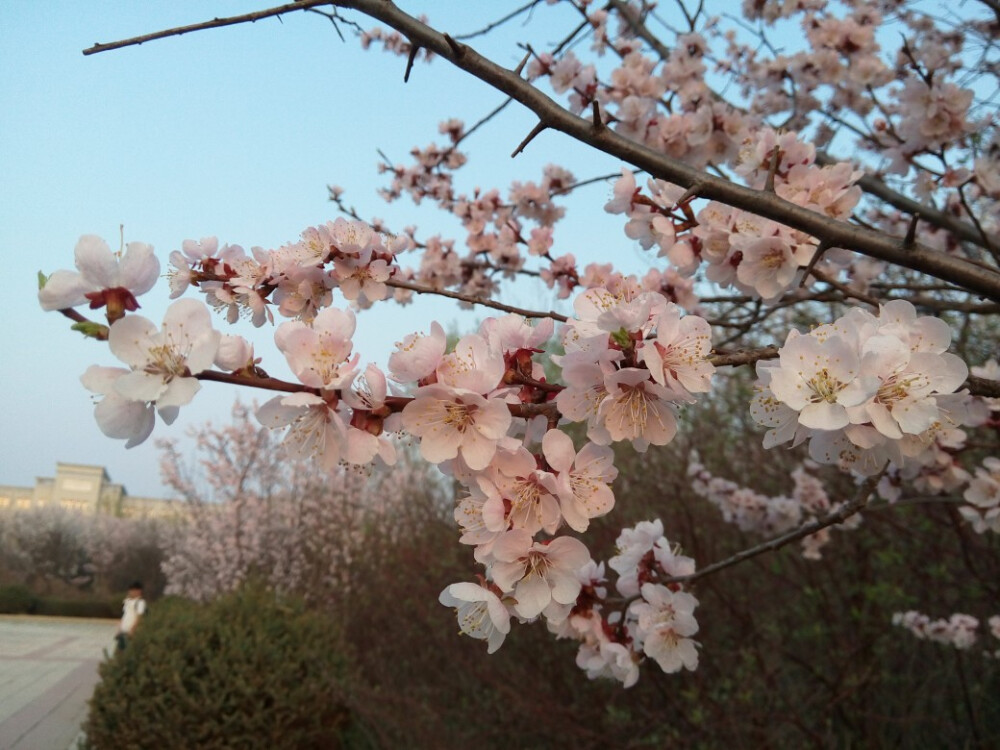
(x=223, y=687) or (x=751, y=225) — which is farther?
(x=223, y=687)

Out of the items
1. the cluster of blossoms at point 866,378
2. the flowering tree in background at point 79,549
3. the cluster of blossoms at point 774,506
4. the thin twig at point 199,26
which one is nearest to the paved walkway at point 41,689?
the cluster of blossoms at point 774,506

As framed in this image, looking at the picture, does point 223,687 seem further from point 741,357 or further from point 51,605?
point 51,605

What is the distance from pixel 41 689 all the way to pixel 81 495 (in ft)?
69.4

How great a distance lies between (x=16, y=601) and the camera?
38.7ft

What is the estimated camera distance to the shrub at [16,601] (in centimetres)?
1129

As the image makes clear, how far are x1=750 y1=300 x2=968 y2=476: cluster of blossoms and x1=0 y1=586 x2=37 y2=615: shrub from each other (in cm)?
1328

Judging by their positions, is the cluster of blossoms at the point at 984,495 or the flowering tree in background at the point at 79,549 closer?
the cluster of blossoms at the point at 984,495

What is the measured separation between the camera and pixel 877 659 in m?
4.70

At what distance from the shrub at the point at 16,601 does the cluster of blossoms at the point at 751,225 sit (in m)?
12.7

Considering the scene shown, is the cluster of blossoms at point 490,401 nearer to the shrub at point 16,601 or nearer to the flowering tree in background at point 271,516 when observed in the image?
the flowering tree in background at point 271,516

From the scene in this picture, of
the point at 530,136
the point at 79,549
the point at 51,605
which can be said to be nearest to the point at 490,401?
the point at 530,136

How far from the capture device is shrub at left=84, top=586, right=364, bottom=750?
4512mm

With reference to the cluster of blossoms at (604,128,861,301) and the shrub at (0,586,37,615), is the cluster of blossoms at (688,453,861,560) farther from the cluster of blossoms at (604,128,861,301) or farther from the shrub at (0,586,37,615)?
the shrub at (0,586,37,615)

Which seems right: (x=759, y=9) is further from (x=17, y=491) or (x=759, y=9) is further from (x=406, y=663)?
(x=17, y=491)
